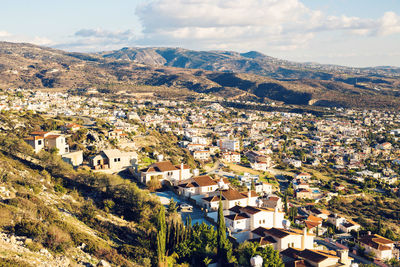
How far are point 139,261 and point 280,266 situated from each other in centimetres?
657

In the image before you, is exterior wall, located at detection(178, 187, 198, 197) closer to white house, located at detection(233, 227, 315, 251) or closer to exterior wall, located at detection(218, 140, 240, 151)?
white house, located at detection(233, 227, 315, 251)

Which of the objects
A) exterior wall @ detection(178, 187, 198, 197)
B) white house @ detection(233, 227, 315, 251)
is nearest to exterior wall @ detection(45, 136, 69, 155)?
exterior wall @ detection(178, 187, 198, 197)

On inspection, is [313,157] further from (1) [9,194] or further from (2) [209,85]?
(2) [209,85]

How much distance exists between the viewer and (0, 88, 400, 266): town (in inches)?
998

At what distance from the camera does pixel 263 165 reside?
63.2m

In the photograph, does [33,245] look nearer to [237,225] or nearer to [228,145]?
[237,225]

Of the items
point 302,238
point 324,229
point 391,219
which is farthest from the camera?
point 391,219

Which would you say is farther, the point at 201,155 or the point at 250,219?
the point at 201,155

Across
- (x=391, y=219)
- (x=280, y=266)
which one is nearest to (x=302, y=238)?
(x=280, y=266)

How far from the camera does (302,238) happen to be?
21.5 metres

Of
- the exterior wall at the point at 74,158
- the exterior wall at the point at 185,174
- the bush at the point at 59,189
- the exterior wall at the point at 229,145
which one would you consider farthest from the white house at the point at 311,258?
the exterior wall at the point at 229,145

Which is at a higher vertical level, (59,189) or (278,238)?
(59,189)

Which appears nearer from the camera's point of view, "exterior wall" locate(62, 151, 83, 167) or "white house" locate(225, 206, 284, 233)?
"white house" locate(225, 206, 284, 233)

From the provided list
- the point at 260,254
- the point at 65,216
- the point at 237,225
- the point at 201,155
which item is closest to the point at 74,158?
the point at 65,216
